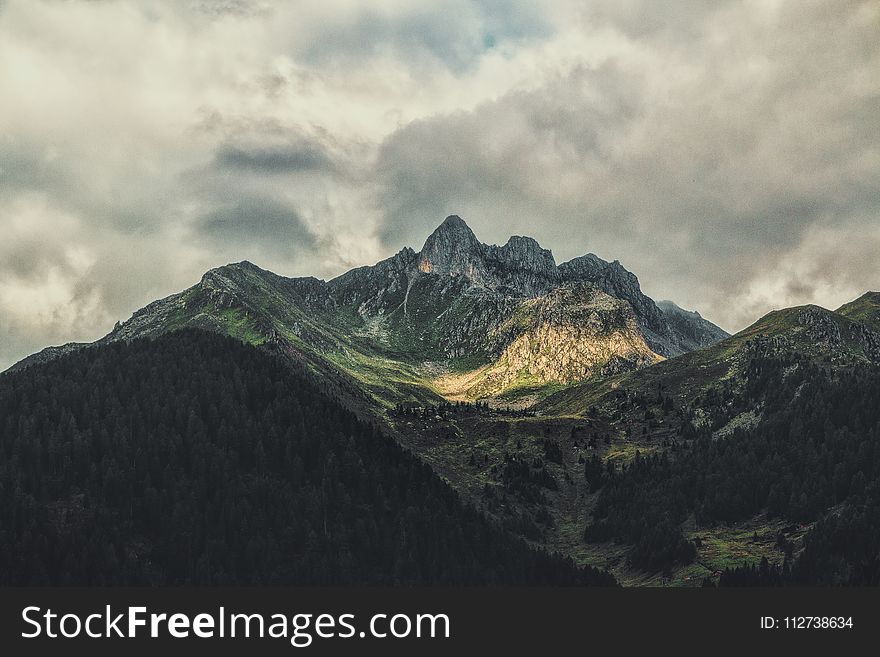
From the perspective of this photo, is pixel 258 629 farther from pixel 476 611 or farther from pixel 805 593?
pixel 805 593

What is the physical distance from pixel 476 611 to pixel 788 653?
70.9 metres

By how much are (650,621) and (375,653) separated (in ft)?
187

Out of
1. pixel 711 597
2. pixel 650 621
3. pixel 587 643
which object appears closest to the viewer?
pixel 587 643

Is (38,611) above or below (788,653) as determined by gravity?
above

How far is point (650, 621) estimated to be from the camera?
123 m

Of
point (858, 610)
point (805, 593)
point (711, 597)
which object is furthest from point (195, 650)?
point (805, 593)

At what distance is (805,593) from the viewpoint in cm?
18375

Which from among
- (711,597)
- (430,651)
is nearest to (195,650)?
(430,651)

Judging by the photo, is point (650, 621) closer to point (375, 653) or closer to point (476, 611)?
point (476, 611)

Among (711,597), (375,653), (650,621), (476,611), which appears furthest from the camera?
(711,597)

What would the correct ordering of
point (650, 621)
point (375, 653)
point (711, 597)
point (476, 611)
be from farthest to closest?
point (711, 597) < point (476, 611) < point (650, 621) < point (375, 653)

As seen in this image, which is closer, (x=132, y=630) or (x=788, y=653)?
(x=788, y=653)

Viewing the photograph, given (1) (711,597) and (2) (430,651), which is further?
(1) (711,597)

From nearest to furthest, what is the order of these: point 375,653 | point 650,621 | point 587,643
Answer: point 375,653
point 587,643
point 650,621
